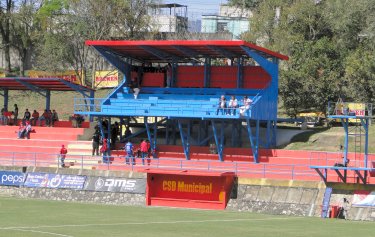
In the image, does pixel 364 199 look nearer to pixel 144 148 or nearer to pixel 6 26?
pixel 144 148

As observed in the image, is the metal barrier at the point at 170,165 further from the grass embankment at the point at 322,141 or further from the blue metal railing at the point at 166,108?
the grass embankment at the point at 322,141

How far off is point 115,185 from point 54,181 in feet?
11.1

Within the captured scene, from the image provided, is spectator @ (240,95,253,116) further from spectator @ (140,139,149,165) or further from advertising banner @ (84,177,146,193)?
advertising banner @ (84,177,146,193)

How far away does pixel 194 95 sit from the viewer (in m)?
50.8

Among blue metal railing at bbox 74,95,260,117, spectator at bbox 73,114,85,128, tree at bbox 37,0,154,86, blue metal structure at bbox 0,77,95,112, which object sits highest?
tree at bbox 37,0,154,86

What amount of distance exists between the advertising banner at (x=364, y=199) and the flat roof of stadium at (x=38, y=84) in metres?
21.5

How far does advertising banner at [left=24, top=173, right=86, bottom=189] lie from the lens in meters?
44.2

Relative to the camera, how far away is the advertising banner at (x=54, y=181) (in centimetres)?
4422

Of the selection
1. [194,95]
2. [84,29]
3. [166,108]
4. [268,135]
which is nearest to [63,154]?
[166,108]

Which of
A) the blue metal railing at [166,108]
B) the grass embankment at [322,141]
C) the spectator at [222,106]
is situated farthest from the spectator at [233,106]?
the grass embankment at [322,141]

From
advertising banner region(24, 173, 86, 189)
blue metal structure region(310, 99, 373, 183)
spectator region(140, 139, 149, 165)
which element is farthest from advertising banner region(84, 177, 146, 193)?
blue metal structure region(310, 99, 373, 183)

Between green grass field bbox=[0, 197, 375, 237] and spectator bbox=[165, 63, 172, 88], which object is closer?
green grass field bbox=[0, 197, 375, 237]

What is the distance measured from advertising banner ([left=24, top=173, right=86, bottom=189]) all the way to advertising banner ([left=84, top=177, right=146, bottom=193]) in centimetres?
53

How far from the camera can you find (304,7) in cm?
6694
